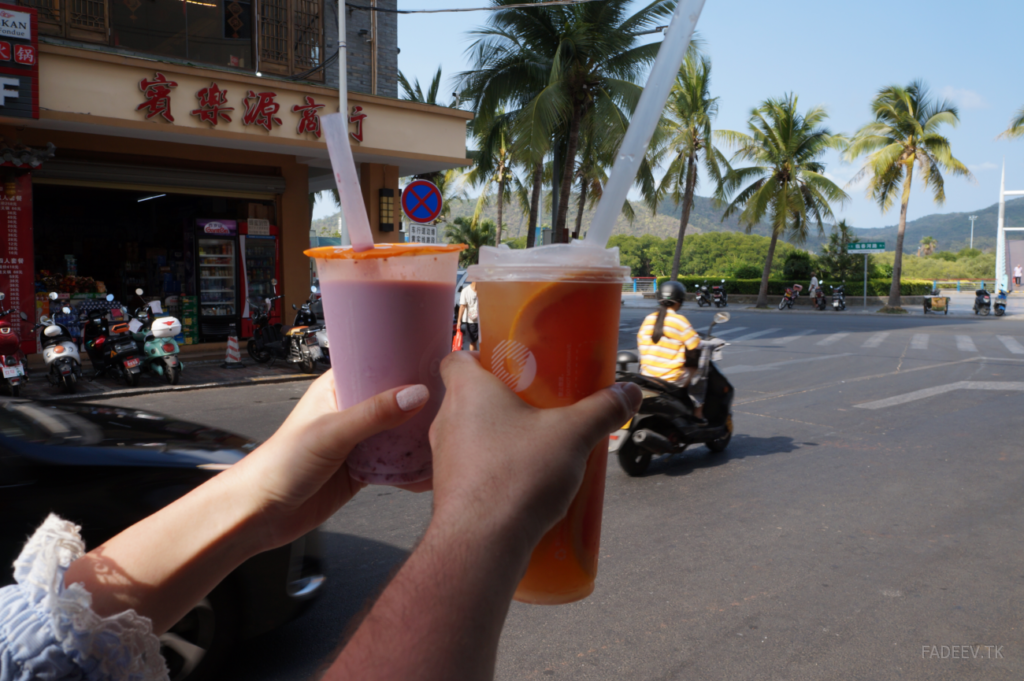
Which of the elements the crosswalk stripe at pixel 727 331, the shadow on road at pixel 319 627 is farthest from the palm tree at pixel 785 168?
the shadow on road at pixel 319 627

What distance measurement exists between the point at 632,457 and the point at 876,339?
1290 centimetres

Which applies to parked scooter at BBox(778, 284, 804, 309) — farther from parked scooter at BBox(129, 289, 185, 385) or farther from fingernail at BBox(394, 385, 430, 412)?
fingernail at BBox(394, 385, 430, 412)

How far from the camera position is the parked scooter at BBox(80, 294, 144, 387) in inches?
357

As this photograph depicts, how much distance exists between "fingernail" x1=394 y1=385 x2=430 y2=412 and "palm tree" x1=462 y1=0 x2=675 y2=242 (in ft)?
44.0

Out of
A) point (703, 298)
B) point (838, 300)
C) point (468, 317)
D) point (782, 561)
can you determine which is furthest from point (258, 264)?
point (838, 300)

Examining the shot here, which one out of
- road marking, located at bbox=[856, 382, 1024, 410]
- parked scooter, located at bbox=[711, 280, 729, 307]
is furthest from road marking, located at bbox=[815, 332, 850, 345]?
parked scooter, located at bbox=[711, 280, 729, 307]

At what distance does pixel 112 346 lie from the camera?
9164mm

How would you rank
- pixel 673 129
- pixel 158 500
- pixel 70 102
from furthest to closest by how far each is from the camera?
1. pixel 673 129
2. pixel 70 102
3. pixel 158 500

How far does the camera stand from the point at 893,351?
Result: 13922mm

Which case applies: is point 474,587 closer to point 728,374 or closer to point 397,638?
point 397,638

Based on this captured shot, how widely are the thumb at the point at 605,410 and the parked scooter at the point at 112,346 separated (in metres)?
9.47

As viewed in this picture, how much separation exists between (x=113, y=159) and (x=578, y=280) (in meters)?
12.0

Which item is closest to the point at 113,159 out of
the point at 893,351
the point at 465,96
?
the point at 465,96

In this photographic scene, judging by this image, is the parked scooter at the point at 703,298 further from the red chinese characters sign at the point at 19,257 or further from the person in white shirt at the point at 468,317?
the red chinese characters sign at the point at 19,257
